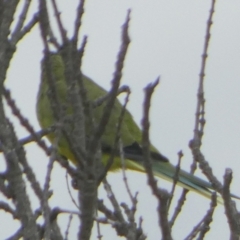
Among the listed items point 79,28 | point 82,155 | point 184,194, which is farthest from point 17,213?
point 184,194

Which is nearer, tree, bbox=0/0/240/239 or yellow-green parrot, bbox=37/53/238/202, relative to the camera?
tree, bbox=0/0/240/239

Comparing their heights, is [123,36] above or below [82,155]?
above

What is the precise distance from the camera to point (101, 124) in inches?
88.3

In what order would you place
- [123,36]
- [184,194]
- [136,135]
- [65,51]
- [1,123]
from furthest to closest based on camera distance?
[136,135], [184,194], [65,51], [1,123], [123,36]

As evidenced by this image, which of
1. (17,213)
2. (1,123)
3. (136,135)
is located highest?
(136,135)

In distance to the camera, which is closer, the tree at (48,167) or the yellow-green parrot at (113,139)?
the tree at (48,167)

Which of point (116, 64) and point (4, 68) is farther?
point (4, 68)

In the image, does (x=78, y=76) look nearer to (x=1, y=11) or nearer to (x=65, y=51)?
(x=65, y=51)

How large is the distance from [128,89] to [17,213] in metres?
0.61

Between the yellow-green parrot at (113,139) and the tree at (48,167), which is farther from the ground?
the yellow-green parrot at (113,139)

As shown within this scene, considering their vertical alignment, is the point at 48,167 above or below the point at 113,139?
below

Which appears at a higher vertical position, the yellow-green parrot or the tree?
the yellow-green parrot

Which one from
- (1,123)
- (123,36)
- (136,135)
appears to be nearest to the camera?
(123,36)

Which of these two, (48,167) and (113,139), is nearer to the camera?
(48,167)
